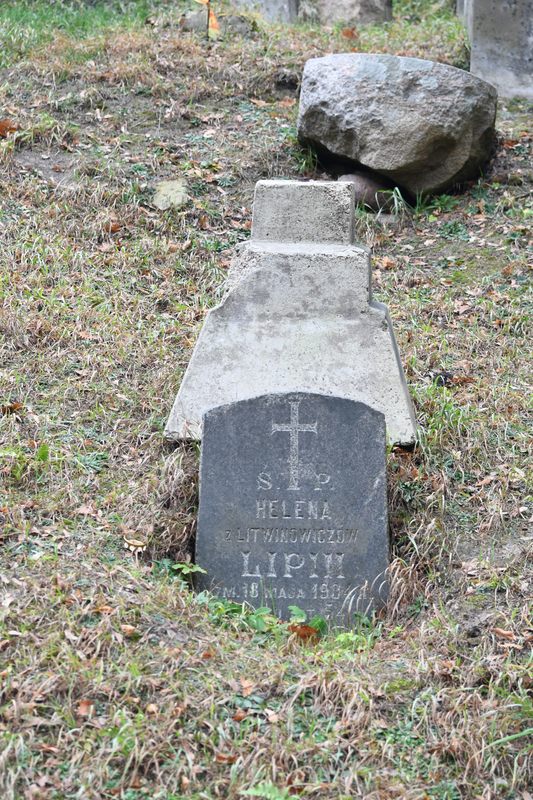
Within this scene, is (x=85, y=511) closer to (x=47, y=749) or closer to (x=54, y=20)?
(x=47, y=749)

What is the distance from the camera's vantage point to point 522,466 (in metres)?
5.49

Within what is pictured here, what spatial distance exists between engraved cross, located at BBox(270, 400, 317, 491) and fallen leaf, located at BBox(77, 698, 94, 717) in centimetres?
151

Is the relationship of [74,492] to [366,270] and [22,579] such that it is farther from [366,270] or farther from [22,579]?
[366,270]

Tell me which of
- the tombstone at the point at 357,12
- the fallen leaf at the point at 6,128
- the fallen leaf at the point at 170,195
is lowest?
the fallen leaf at the point at 170,195

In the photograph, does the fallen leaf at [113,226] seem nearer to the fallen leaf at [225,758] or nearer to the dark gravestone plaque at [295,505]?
the dark gravestone plaque at [295,505]

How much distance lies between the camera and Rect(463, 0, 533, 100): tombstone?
10.3m

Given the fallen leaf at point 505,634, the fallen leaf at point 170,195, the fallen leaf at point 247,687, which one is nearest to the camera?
the fallen leaf at point 247,687

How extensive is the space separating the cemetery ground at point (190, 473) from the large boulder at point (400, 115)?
1.14 feet

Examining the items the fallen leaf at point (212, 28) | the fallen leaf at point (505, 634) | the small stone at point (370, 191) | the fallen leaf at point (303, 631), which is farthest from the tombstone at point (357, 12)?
the fallen leaf at point (505, 634)

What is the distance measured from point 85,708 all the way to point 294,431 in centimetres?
171

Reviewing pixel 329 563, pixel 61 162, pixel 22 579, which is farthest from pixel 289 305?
pixel 61 162

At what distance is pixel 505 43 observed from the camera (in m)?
10.4

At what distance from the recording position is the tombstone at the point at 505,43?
1027 cm

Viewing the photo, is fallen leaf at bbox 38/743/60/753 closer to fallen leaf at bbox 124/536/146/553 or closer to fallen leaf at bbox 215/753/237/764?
fallen leaf at bbox 215/753/237/764
